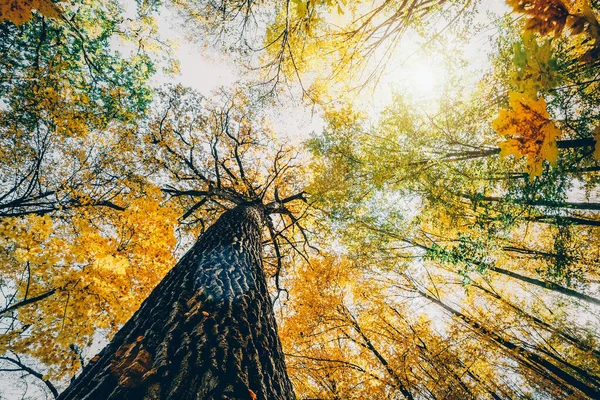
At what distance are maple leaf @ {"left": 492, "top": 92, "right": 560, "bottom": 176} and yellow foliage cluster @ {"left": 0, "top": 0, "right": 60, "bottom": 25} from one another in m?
3.11

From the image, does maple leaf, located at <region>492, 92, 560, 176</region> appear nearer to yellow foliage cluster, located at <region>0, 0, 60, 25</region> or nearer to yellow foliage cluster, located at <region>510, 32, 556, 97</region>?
yellow foliage cluster, located at <region>510, 32, 556, 97</region>

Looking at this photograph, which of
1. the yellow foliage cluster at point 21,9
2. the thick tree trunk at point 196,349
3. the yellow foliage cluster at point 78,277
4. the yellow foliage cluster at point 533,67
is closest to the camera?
the thick tree trunk at point 196,349

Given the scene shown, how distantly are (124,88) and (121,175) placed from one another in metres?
2.69

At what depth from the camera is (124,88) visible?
7180 millimetres

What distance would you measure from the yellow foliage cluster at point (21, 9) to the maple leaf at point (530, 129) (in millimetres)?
3107

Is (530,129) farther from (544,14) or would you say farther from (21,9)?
(21,9)

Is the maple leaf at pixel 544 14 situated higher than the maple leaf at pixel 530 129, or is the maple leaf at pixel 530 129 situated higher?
the maple leaf at pixel 544 14

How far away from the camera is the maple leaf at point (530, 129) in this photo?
1.29m

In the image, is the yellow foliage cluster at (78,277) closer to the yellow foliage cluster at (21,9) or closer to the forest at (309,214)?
the forest at (309,214)

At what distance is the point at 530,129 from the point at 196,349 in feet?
7.49

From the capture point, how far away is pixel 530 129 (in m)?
1.36

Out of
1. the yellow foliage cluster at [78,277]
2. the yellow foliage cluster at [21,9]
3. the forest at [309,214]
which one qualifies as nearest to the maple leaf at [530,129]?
the forest at [309,214]

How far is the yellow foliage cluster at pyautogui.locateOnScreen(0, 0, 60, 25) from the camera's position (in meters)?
1.67

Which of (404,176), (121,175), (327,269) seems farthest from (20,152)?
(404,176)
